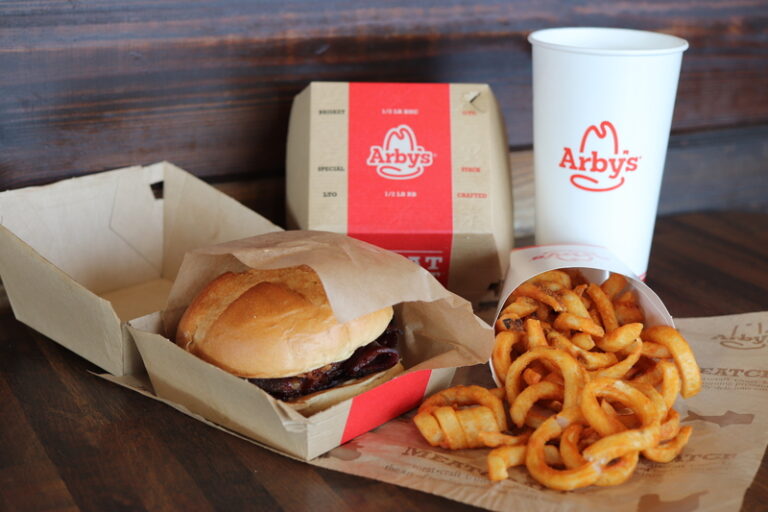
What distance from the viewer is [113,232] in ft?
5.74

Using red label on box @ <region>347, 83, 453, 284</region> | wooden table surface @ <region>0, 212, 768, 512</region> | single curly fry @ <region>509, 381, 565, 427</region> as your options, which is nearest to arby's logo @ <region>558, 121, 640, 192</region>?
red label on box @ <region>347, 83, 453, 284</region>

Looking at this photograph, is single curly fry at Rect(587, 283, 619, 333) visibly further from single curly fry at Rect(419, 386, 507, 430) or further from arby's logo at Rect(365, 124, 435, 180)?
arby's logo at Rect(365, 124, 435, 180)

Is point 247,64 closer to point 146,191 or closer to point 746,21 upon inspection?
point 146,191

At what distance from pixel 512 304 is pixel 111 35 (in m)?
1.00

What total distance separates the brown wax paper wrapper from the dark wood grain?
2.98 ft

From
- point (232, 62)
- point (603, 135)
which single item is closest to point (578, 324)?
point (603, 135)

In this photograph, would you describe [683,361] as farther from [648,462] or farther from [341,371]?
[341,371]

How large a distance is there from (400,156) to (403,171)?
0.11ft

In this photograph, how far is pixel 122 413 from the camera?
127cm

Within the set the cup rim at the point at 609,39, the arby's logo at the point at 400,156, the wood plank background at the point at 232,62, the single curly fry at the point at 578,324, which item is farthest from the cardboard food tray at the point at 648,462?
the wood plank background at the point at 232,62

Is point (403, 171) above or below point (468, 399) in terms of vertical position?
above

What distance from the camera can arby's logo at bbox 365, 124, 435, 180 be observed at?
162 cm

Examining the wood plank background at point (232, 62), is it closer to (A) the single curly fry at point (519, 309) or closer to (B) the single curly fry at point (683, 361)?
(A) the single curly fry at point (519, 309)

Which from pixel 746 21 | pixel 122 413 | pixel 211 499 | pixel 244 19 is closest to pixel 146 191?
pixel 244 19
